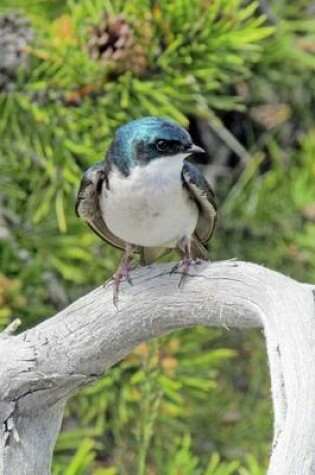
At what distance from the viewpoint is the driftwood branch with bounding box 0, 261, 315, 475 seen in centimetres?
119

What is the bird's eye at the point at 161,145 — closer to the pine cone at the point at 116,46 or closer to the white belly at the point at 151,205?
the white belly at the point at 151,205

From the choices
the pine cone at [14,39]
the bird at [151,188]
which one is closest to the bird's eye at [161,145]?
the bird at [151,188]

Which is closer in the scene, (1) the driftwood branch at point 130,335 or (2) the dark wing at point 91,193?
(1) the driftwood branch at point 130,335

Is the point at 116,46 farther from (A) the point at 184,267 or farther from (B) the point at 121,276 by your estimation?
(A) the point at 184,267

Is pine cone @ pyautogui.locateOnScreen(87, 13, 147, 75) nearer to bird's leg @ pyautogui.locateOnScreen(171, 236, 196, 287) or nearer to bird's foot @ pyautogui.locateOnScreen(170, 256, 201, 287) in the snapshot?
bird's leg @ pyautogui.locateOnScreen(171, 236, 196, 287)

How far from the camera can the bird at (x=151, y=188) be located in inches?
67.2

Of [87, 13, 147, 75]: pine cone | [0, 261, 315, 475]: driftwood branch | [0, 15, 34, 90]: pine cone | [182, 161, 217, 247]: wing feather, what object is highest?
[0, 15, 34, 90]: pine cone

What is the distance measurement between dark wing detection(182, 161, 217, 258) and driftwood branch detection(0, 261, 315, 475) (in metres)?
0.17

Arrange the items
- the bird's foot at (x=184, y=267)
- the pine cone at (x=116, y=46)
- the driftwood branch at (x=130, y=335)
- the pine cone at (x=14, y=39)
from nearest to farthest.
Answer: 1. the driftwood branch at (x=130, y=335)
2. the bird's foot at (x=184, y=267)
3. the pine cone at (x=116, y=46)
4. the pine cone at (x=14, y=39)

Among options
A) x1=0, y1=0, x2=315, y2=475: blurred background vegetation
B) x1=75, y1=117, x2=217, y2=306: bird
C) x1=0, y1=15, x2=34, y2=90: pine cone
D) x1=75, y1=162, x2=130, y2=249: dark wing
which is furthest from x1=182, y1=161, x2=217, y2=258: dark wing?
x1=0, y1=15, x2=34, y2=90: pine cone

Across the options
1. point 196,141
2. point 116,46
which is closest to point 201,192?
point 116,46

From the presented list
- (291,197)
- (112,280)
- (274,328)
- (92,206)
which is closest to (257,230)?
(291,197)

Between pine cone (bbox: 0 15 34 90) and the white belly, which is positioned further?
pine cone (bbox: 0 15 34 90)

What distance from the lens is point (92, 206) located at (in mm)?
1786
